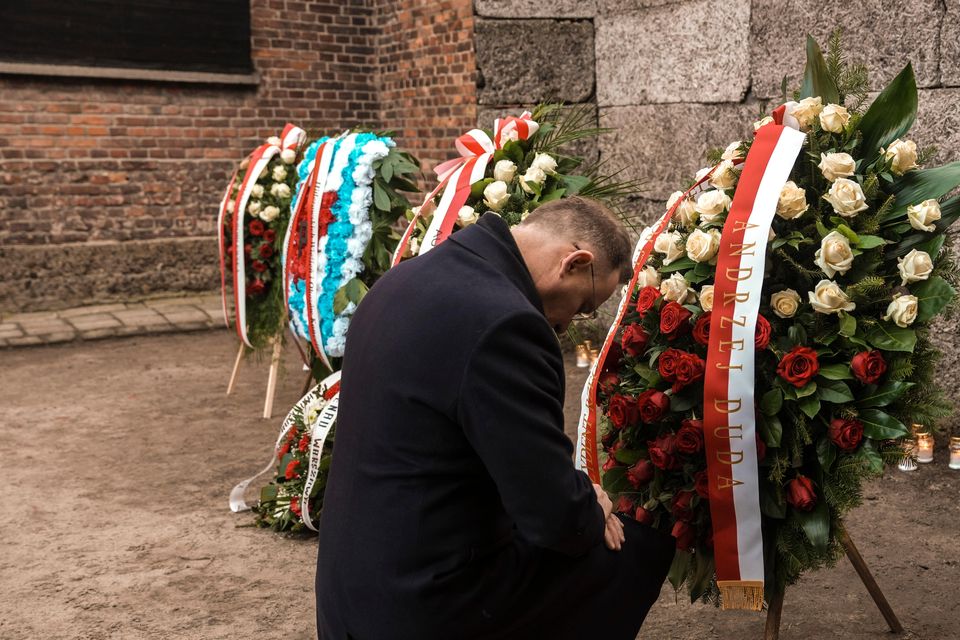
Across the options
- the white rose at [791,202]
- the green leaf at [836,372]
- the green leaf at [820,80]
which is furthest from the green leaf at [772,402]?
the green leaf at [820,80]

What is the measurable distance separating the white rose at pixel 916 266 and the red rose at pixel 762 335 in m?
0.34

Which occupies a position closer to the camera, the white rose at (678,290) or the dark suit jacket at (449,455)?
the dark suit jacket at (449,455)

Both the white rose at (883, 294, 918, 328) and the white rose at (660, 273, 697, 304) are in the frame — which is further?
the white rose at (660, 273, 697, 304)

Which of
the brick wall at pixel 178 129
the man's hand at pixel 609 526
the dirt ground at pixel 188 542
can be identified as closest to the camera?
the man's hand at pixel 609 526

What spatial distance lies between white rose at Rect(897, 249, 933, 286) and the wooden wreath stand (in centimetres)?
65

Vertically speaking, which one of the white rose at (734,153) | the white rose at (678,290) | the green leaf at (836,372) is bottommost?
the green leaf at (836,372)

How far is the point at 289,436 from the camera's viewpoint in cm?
451

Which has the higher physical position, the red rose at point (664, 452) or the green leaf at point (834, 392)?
the green leaf at point (834, 392)

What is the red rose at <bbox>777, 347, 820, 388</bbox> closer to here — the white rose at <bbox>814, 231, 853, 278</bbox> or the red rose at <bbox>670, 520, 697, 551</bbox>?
the white rose at <bbox>814, 231, 853, 278</bbox>

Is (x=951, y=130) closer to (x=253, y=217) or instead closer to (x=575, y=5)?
(x=575, y=5)

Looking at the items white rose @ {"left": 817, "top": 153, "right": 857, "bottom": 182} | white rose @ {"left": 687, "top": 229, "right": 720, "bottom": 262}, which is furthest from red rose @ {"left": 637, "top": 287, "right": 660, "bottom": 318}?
white rose @ {"left": 817, "top": 153, "right": 857, "bottom": 182}

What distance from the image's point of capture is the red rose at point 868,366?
245 centimetres

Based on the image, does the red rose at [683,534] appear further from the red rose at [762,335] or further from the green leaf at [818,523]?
the red rose at [762,335]

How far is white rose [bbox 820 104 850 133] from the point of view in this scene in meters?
2.65
